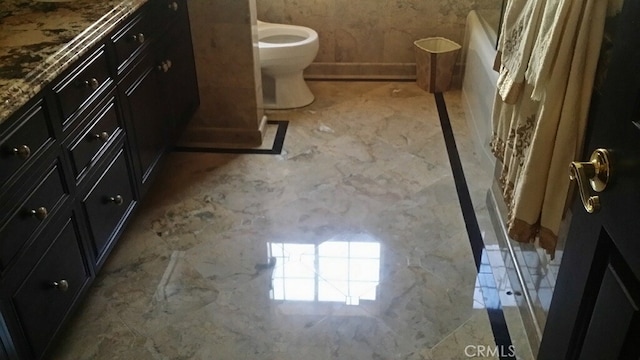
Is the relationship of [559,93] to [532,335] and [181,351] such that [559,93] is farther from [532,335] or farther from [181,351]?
[181,351]

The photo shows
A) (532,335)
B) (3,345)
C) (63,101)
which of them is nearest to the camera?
(3,345)

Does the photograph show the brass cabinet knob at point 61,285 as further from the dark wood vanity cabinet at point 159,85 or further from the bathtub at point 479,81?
the bathtub at point 479,81

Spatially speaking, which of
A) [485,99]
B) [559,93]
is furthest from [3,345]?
[485,99]

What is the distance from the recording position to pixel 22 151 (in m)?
1.40

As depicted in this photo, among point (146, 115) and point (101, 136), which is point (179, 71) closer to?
point (146, 115)

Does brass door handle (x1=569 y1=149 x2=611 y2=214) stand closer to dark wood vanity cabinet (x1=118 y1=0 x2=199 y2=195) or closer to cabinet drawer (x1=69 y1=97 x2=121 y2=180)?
cabinet drawer (x1=69 y1=97 x2=121 y2=180)

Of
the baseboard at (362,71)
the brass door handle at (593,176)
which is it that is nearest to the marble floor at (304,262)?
the baseboard at (362,71)

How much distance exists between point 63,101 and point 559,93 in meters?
1.36

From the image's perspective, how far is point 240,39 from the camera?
2725mm

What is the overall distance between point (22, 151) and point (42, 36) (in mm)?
475

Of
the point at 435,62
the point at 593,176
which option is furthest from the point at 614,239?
the point at 435,62

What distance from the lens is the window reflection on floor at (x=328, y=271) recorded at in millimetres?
1997

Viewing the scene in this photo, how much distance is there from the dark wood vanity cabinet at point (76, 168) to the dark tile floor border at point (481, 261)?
132 centimetres

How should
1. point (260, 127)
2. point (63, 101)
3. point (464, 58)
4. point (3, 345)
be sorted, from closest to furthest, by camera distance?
point (3, 345) < point (63, 101) < point (260, 127) < point (464, 58)
